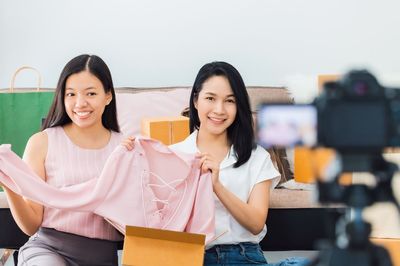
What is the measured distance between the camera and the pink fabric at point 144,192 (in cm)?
155

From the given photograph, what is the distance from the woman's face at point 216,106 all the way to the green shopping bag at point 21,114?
3.16ft

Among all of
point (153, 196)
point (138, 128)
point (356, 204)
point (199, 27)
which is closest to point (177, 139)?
point (138, 128)

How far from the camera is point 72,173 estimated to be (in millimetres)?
1659

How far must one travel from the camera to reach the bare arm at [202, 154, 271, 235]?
5.09ft

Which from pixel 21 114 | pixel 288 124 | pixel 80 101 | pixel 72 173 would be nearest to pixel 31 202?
pixel 72 173

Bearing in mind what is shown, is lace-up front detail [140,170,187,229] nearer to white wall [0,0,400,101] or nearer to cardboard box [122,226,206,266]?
cardboard box [122,226,206,266]

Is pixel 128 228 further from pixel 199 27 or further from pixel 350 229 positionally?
pixel 199 27

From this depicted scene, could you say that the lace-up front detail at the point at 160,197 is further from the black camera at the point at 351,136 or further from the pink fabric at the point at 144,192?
the black camera at the point at 351,136

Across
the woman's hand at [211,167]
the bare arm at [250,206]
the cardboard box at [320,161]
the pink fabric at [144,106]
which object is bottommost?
the bare arm at [250,206]

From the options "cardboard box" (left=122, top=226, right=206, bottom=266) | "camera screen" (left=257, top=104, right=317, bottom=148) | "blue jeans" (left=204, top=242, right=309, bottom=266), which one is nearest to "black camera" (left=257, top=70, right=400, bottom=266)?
"camera screen" (left=257, top=104, right=317, bottom=148)

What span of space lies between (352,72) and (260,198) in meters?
1.03

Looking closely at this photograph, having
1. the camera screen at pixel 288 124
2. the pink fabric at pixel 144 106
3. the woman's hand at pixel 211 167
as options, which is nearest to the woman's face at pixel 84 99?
the woman's hand at pixel 211 167

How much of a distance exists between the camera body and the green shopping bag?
6.40 feet

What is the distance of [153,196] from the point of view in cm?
164
